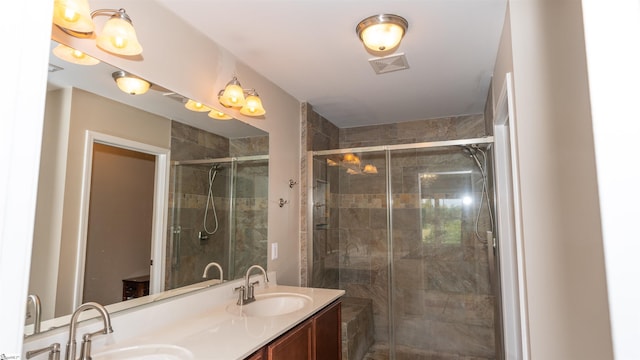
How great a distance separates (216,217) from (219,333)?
79cm

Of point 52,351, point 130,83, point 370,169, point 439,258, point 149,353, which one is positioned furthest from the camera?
point 370,169

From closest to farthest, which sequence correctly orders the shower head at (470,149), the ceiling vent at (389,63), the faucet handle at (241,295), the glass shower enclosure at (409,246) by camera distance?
the faucet handle at (241,295)
the ceiling vent at (389,63)
the shower head at (470,149)
the glass shower enclosure at (409,246)

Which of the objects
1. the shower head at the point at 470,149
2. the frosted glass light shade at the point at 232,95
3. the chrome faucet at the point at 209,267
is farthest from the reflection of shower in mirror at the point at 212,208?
the shower head at the point at 470,149

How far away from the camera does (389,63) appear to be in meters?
Answer: 2.45

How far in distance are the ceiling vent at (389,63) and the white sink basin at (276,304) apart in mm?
1666

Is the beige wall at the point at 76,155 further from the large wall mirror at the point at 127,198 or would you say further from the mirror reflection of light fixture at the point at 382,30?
the mirror reflection of light fixture at the point at 382,30

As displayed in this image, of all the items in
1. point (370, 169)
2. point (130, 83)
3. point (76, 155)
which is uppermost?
point (130, 83)

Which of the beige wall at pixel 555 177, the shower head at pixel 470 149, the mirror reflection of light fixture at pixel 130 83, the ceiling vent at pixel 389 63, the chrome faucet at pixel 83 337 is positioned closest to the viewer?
the beige wall at pixel 555 177

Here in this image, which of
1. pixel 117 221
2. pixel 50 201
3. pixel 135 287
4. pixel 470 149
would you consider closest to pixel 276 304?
pixel 135 287

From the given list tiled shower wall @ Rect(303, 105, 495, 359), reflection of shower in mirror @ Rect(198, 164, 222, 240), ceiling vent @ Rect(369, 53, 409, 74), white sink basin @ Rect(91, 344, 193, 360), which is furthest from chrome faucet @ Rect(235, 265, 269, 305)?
ceiling vent @ Rect(369, 53, 409, 74)

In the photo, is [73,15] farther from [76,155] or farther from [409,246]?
[409,246]

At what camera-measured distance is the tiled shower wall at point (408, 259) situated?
10.9ft

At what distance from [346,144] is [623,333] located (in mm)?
3585

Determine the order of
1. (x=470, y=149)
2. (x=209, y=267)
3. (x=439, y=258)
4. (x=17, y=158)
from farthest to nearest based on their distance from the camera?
(x=439, y=258), (x=470, y=149), (x=209, y=267), (x=17, y=158)
